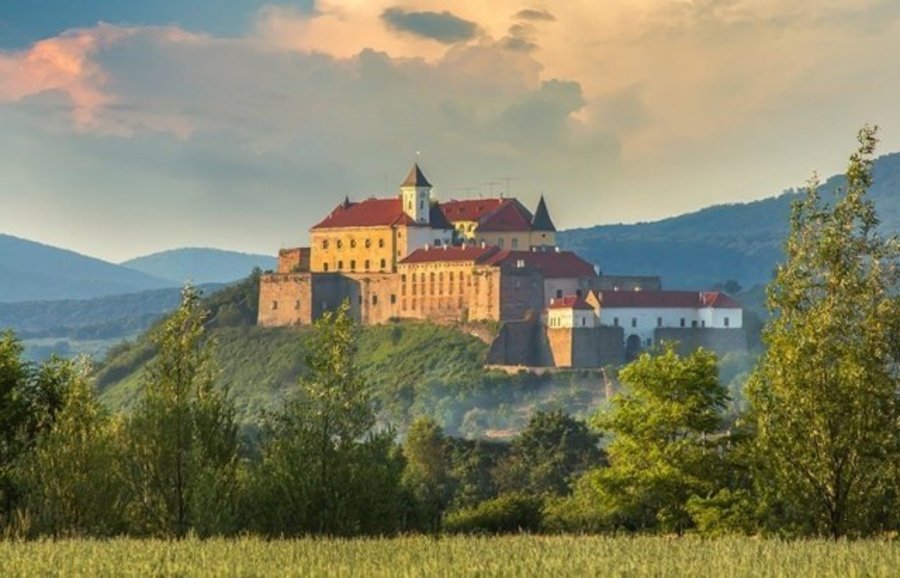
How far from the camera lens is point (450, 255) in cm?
16925

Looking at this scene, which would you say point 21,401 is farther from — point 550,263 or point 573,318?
point 550,263

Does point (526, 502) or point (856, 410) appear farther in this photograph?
point (526, 502)

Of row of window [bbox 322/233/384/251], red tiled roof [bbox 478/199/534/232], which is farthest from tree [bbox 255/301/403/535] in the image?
red tiled roof [bbox 478/199/534/232]

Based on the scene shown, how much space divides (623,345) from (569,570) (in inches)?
5463

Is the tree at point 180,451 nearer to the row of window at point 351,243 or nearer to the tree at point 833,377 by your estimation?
the tree at point 833,377

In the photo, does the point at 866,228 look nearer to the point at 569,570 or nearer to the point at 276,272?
the point at 569,570

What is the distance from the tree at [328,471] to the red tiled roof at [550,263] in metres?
127

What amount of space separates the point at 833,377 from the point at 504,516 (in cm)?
2867

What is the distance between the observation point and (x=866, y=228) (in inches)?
1537

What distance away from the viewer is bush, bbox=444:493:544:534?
6001 centimetres

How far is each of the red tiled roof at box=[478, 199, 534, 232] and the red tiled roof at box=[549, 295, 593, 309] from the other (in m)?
22.8

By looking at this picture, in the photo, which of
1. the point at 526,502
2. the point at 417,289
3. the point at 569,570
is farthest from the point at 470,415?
the point at 569,570

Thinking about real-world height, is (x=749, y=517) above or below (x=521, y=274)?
below

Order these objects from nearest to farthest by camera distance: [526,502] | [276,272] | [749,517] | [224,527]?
[224,527] → [749,517] → [526,502] → [276,272]
